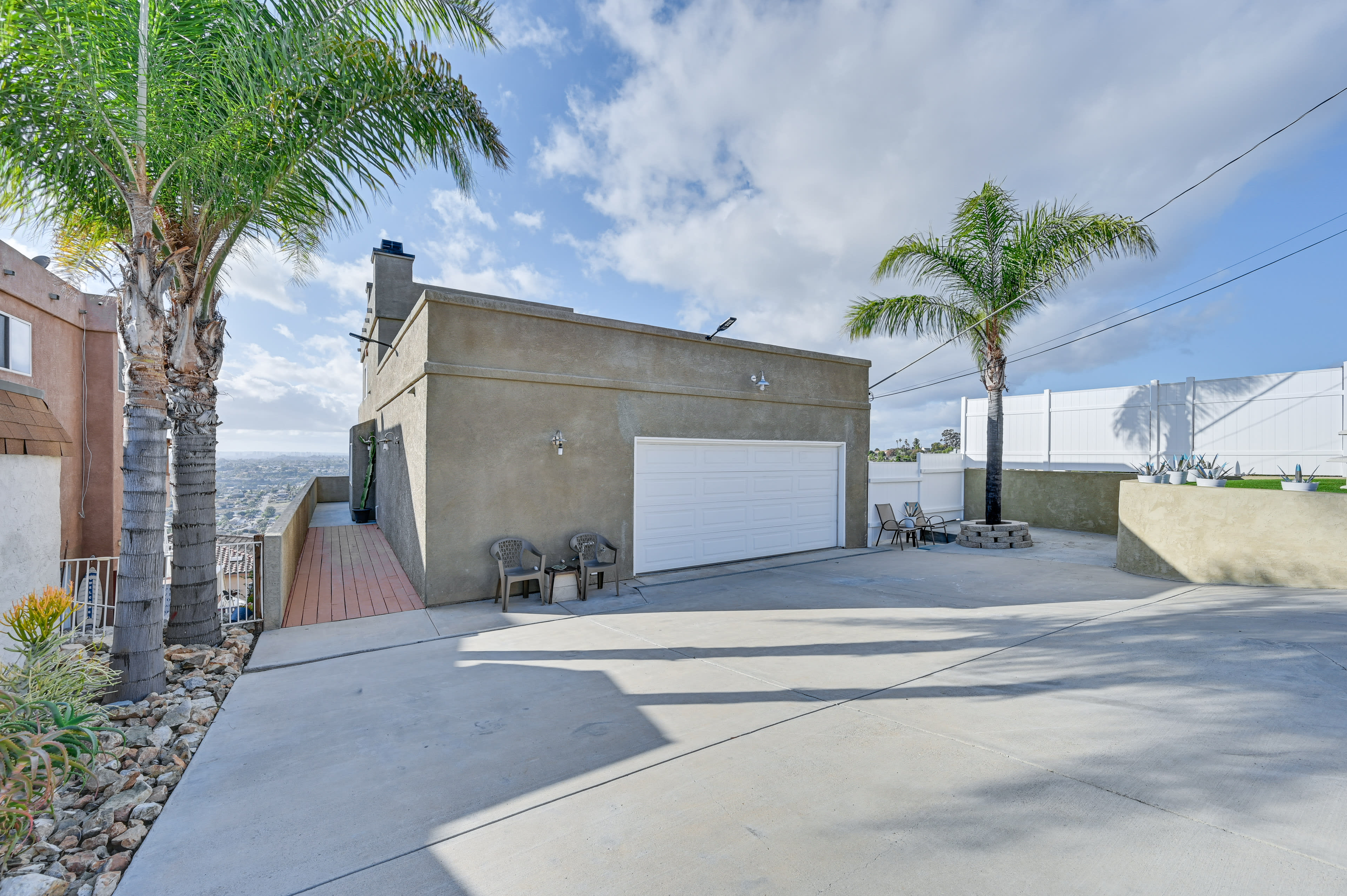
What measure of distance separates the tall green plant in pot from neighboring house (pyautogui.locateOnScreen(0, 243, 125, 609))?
4447 millimetres

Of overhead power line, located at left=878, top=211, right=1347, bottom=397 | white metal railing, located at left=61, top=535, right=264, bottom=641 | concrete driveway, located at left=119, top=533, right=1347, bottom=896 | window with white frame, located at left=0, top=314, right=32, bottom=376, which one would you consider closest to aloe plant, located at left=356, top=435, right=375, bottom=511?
window with white frame, located at left=0, top=314, right=32, bottom=376

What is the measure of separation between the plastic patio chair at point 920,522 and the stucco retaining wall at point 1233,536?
3452 mm

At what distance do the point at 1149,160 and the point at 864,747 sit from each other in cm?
1298

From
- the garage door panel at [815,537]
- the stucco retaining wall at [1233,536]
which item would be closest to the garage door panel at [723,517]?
the garage door panel at [815,537]

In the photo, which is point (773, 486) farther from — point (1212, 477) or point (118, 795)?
point (118, 795)

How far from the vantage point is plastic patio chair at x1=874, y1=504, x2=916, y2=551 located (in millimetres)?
11703

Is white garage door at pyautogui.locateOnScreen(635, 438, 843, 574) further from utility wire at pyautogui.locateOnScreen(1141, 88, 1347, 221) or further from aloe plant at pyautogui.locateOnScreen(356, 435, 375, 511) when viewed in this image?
aloe plant at pyautogui.locateOnScreen(356, 435, 375, 511)

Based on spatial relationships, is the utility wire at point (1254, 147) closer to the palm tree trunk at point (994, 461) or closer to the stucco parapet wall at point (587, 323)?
the palm tree trunk at point (994, 461)

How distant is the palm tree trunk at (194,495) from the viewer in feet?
17.6

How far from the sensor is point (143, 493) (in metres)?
4.36

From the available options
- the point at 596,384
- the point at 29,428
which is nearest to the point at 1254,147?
the point at 596,384

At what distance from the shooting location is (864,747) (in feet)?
11.4

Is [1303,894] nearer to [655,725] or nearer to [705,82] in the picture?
[655,725]

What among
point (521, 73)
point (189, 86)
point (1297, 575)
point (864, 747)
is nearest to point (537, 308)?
point (189, 86)
